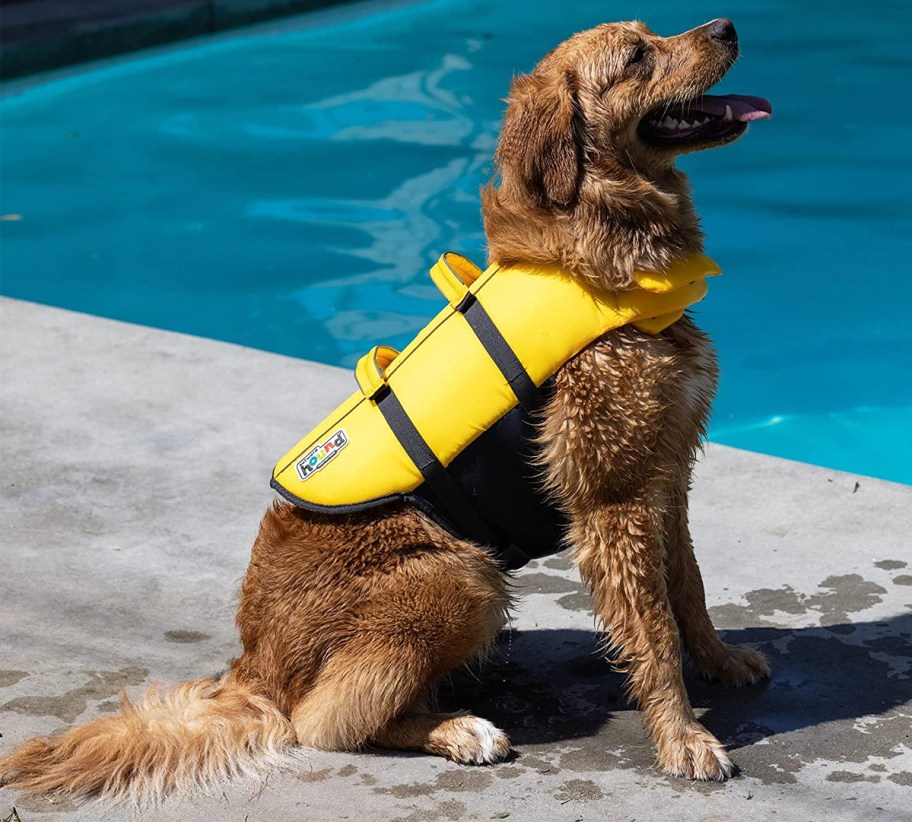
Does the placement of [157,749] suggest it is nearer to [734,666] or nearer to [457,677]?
[457,677]

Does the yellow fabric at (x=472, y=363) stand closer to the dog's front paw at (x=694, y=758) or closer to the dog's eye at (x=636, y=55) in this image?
the dog's eye at (x=636, y=55)

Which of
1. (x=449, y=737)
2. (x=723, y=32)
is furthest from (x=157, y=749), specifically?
(x=723, y=32)

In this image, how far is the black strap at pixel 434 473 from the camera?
324 cm

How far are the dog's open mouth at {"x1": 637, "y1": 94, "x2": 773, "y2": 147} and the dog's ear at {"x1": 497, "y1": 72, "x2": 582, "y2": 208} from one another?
0.72 ft

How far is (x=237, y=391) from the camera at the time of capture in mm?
5574

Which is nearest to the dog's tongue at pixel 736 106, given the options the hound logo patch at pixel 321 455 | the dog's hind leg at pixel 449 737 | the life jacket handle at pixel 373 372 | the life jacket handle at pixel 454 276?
the life jacket handle at pixel 454 276

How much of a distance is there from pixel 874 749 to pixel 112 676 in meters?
2.06

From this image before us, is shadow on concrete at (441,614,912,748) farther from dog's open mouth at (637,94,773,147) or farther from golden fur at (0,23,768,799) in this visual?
dog's open mouth at (637,94,773,147)

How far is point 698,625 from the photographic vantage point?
360 centimetres

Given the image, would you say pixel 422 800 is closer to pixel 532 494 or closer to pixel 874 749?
pixel 532 494

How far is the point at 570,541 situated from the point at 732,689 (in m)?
0.71

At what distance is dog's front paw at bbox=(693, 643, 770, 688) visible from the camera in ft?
11.7

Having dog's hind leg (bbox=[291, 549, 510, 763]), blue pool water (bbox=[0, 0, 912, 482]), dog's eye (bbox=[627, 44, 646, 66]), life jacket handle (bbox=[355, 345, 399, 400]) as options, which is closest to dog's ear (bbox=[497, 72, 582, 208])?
dog's eye (bbox=[627, 44, 646, 66])

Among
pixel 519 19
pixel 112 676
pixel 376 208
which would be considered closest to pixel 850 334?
pixel 376 208
